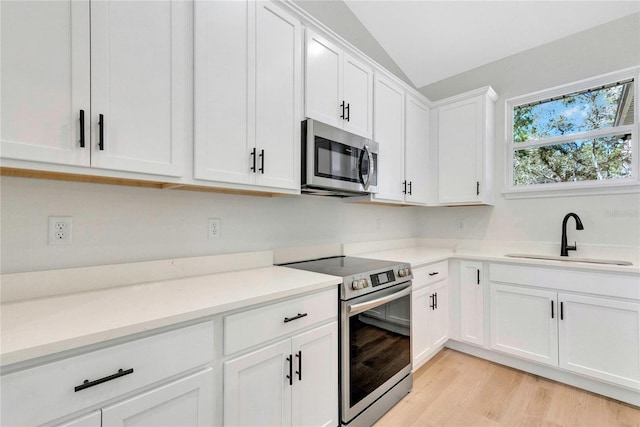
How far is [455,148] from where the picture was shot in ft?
9.84

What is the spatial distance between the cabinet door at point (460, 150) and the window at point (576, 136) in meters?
0.42

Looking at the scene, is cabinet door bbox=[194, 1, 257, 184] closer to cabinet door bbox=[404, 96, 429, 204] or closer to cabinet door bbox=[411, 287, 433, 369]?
cabinet door bbox=[411, 287, 433, 369]

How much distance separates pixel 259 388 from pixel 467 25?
3.39 metres

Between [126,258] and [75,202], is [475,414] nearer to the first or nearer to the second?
[126,258]

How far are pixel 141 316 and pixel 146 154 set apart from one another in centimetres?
64

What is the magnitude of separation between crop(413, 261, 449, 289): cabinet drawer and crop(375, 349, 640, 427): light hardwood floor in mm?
757

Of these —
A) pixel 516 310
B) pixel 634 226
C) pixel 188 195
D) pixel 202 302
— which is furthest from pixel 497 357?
pixel 188 195

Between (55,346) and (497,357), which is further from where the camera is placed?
(497,357)

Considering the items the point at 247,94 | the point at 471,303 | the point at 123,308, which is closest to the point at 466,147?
the point at 471,303

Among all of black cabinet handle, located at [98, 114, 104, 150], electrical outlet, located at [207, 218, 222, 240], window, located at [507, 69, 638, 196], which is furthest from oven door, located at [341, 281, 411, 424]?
window, located at [507, 69, 638, 196]

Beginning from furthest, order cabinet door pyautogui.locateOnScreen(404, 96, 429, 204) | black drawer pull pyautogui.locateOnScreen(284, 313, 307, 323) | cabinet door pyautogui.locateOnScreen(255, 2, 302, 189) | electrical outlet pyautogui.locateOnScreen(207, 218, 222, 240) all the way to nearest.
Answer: cabinet door pyautogui.locateOnScreen(404, 96, 429, 204) < electrical outlet pyautogui.locateOnScreen(207, 218, 222, 240) < cabinet door pyautogui.locateOnScreen(255, 2, 302, 189) < black drawer pull pyautogui.locateOnScreen(284, 313, 307, 323)

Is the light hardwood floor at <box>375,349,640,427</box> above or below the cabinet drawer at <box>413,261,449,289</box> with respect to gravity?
below

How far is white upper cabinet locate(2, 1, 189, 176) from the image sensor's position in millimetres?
945

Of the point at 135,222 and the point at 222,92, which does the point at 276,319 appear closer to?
the point at 135,222
